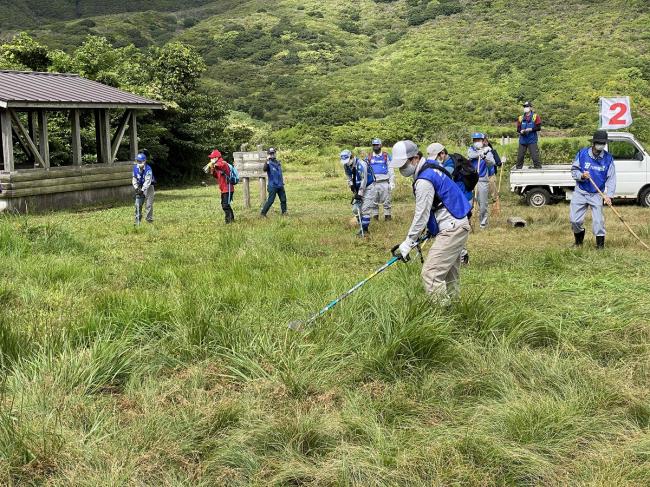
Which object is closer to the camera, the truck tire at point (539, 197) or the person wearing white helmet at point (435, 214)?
the person wearing white helmet at point (435, 214)

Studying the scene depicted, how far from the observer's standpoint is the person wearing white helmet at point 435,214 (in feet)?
19.5

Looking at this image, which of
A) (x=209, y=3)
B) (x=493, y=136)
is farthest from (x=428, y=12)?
(x=209, y=3)

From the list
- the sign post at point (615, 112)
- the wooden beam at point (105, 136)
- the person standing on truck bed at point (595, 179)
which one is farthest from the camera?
the wooden beam at point (105, 136)

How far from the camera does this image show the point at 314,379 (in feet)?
15.3

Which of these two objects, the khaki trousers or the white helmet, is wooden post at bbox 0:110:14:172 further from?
the khaki trousers

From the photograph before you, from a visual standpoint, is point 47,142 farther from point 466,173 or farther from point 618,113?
point 618,113

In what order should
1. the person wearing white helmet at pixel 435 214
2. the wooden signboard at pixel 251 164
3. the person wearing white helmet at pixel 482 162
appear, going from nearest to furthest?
the person wearing white helmet at pixel 435 214
the person wearing white helmet at pixel 482 162
the wooden signboard at pixel 251 164

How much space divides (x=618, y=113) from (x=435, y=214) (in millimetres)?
11922

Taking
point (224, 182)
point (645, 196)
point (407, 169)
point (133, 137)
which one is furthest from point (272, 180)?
point (407, 169)

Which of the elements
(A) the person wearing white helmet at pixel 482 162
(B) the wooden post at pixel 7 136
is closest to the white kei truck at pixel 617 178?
(A) the person wearing white helmet at pixel 482 162

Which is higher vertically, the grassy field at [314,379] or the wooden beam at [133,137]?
the wooden beam at [133,137]

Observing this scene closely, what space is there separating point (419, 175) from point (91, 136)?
18616mm

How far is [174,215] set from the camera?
52.1 feet

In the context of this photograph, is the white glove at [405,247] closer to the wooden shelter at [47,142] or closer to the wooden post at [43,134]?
the wooden shelter at [47,142]
